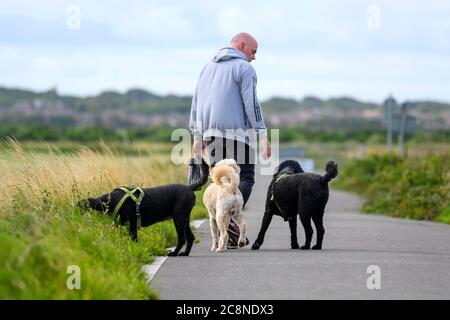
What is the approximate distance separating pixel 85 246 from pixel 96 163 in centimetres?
840

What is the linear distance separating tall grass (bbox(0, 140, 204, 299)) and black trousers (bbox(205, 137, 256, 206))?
1.15 m

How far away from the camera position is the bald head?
45.9ft

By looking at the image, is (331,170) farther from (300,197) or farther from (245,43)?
(245,43)

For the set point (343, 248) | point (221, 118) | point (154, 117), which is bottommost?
point (154, 117)

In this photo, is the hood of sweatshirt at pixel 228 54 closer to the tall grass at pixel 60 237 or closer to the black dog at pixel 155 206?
the black dog at pixel 155 206

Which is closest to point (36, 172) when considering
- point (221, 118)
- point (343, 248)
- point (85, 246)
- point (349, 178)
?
point (221, 118)

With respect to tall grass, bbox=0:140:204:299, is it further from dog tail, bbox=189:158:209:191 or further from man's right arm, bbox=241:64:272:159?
man's right arm, bbox=241:64:272:159

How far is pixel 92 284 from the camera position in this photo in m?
8.84

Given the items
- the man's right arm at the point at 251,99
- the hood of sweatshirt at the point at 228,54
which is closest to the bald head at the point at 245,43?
the hood of sweatshirt at the point at 228,54

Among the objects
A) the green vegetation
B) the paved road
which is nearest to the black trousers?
the paved road

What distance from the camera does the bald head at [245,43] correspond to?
1398 centimetres

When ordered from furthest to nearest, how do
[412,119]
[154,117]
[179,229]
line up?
[154,117]
[412,119]
[179,229]
